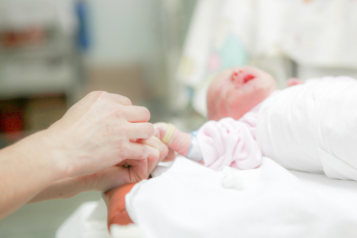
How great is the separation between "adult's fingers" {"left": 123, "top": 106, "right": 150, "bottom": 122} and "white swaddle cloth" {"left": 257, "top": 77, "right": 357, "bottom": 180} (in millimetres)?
252

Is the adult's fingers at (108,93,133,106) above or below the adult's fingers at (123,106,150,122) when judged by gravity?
above

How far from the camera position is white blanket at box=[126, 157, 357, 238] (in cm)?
37

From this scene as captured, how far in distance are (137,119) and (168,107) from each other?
5.56 ft

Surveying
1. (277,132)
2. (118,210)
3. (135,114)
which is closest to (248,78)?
(277,132)

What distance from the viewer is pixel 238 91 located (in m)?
0.73

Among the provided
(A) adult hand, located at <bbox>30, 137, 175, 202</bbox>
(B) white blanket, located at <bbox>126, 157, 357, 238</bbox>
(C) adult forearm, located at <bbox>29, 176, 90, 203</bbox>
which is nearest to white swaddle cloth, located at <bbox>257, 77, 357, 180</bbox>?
(B) white blanket, located at <bbox>126, 157, 357, 238</bbox>

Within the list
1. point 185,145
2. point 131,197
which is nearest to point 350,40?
point 185,145

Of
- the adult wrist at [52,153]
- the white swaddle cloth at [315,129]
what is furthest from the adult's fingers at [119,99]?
the white swaddle cloth at [315,129]

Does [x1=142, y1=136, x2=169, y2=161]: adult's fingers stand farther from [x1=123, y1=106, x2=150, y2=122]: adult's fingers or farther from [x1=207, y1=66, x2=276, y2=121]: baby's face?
[x1=207, y1=66, x2=276, y2=121]: baby's face

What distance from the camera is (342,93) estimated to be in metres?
0.50

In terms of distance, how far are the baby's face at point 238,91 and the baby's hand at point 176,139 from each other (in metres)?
0.19

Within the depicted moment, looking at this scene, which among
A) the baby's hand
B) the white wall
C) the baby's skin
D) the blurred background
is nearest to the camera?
the baby's hand

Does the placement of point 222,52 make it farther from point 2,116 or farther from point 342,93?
point 2,116

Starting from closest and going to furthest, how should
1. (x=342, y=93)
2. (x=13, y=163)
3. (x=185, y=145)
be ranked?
(x=13, y=163) < (x=342, y=93) < (x=185, y=145)
